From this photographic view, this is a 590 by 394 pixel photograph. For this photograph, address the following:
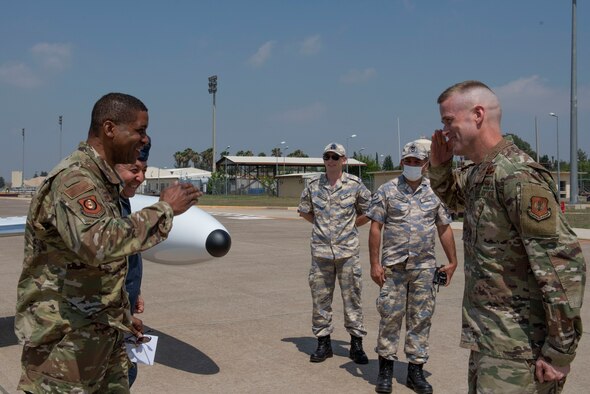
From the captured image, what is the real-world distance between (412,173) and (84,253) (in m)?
3.04

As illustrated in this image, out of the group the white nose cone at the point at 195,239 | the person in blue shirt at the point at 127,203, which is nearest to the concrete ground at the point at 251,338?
the white nose cone at the point at 195,239

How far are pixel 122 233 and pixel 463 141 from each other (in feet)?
4.67

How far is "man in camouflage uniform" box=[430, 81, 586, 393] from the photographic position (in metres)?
2.21

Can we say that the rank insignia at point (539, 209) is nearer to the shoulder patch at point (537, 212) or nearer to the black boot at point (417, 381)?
the shoulder patch at point (537, 212)

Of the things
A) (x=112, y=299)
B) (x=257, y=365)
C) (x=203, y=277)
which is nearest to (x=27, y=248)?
(x=112, y=299)

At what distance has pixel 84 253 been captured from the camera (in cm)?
214

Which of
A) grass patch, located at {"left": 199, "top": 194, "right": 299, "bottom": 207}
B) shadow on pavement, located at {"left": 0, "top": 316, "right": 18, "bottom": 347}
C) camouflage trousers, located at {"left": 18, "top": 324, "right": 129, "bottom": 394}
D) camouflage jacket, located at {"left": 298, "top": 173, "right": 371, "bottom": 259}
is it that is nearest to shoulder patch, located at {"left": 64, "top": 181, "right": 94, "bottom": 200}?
camouflage trousers, located at {"left": 18, "top": 324, "right": 129, "bottom": 394}

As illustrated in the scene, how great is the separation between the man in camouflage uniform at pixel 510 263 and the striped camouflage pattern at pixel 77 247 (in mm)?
1250

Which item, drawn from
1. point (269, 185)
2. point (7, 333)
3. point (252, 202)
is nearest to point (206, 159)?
point (269, 185)

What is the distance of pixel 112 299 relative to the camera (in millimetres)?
2404

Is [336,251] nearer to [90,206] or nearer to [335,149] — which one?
[335,149]

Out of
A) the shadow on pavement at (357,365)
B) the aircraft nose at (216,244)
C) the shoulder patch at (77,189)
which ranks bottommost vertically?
→ the shadow on pavement at (357,365)

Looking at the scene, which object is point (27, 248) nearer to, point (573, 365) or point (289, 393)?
point (289, 393)

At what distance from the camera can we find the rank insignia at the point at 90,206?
2188 millimetres
